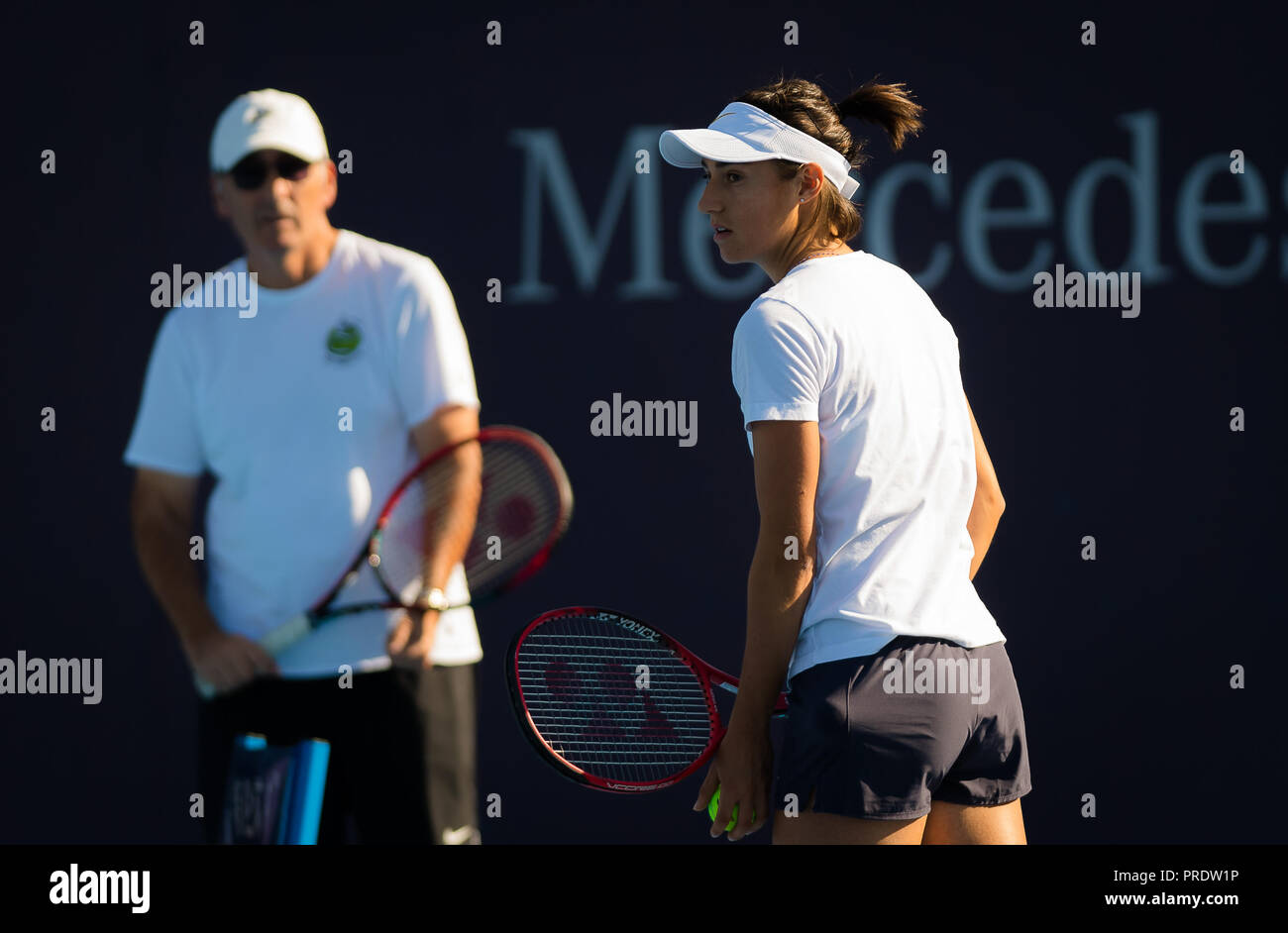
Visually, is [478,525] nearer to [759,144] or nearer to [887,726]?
[759,144]

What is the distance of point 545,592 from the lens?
3.79 metres

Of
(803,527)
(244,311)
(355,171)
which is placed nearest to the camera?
(803,527)

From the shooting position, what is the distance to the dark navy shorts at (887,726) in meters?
1.98

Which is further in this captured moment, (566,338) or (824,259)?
(566,338)

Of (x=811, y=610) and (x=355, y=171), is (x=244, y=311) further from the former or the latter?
(x=811, y=610)

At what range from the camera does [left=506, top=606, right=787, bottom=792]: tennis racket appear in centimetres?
247

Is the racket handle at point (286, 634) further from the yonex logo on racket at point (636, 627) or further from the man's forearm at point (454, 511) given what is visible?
the yonex logo on racket at point (636, 627)

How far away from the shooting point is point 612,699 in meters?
2.64

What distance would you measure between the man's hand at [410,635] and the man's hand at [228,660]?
26 centimetres

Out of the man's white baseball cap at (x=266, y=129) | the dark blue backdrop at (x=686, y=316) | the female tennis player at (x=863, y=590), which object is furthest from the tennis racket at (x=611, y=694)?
the man's white baseball cap at (x=266, y=129)

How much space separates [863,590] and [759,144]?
28.5 inches

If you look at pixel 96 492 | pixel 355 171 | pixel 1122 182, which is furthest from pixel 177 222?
pixel 1122 182

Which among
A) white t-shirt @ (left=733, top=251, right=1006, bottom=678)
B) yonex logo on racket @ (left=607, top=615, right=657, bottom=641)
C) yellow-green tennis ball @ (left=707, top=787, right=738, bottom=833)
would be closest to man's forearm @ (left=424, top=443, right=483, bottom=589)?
yonex logo on racket @ (left=607, top=615, right=657, bottom=641)

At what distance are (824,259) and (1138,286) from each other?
6.59 ft
